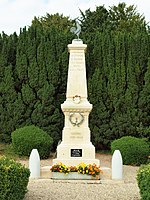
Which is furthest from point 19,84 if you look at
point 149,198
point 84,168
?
point 149,198

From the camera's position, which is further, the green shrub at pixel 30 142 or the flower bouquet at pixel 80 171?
the green shrub at pixel 30 142

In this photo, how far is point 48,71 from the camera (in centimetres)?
1605

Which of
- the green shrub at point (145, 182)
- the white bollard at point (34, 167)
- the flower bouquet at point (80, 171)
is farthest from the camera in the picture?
the white bollard at point (34, 167)

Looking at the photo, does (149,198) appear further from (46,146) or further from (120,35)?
(120,35)

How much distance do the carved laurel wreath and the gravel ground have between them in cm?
177

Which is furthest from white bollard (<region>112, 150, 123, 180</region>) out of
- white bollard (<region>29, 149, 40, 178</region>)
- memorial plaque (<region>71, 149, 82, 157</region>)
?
white bollard (<region>29, 149, 40, 178</region>)

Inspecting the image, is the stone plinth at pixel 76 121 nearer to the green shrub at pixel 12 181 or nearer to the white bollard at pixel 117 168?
the white bollard at pixel 117 168

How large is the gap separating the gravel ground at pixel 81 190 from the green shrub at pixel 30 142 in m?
3.16

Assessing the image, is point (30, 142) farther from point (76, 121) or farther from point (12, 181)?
point (12, 181)

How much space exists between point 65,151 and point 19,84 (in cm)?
531

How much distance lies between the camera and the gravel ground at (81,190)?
8633 mm

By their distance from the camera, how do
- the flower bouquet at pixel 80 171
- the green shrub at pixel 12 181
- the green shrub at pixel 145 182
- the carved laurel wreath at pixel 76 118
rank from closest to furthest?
the green shrub at pixel 12 181 → the green shrub at pixel 145 182 → the flower bouquet at pixel 80 171 → the carved laurel wreath at pixel 76 118

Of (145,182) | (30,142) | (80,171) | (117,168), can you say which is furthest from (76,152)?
(145,182)

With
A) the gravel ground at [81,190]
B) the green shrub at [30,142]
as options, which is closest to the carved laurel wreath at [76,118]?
the gravel ground at [81,190]
